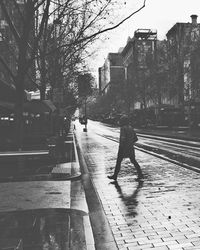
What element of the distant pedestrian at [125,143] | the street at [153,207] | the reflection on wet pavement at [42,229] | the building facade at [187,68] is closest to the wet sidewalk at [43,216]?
the reflection on wet pavement at [42,229]

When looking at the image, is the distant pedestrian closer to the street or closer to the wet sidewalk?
the street

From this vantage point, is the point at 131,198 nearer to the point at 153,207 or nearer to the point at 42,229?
the point at 153,207

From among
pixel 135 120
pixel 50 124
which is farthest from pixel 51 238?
pixel 135 120

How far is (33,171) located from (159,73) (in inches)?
1460

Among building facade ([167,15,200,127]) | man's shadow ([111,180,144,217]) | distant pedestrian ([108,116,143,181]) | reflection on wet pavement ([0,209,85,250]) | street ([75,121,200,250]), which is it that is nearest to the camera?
reflection on wet pavement ([0,209,85,250])

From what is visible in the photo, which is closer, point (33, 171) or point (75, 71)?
point (33, 171)

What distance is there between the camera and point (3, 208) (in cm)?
672

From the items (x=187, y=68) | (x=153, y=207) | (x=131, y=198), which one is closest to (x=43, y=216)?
(x=153, y=207)

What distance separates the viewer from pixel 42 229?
17.7 ft

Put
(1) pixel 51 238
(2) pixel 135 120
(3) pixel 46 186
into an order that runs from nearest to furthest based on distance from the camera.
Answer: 1. (1) pixel 51 238
2. (3) pixel 46 186
3. (2) pixel 135 120

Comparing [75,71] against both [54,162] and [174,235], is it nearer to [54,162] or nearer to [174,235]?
[54,162]

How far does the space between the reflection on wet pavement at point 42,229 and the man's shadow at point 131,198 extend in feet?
3.22

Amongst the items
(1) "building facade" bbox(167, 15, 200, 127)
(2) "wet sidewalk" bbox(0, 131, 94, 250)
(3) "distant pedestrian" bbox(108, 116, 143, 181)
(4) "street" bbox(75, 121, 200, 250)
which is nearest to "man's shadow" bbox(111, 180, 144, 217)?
(4) "street" bbox(75, 121, 200, 250)

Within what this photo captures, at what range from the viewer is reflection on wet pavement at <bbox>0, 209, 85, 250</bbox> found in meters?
4.77
